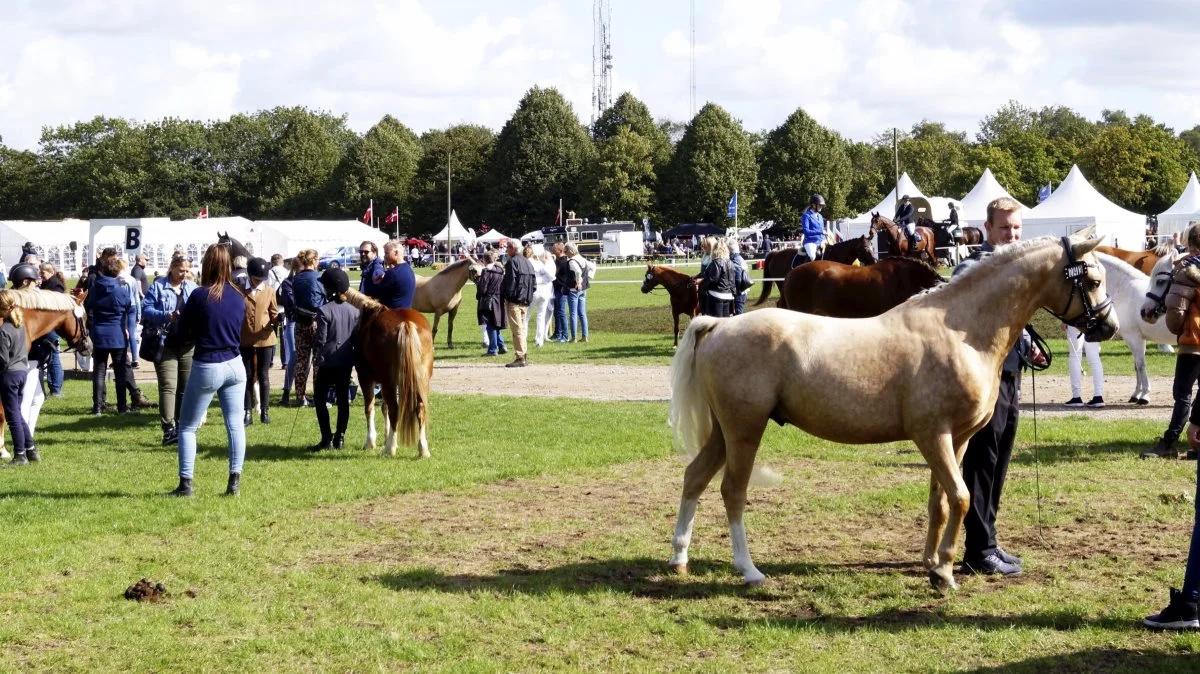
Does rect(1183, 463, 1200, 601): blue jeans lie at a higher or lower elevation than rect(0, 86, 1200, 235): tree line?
lower

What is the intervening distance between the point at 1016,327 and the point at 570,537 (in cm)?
345

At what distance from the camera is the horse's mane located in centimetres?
1187

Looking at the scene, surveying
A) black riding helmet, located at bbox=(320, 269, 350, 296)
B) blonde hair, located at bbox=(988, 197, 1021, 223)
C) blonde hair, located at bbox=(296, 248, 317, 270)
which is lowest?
black riding helmet, located at bbox=(320, 269, 350, 296)

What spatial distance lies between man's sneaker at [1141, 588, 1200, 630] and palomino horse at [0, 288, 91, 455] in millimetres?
10625

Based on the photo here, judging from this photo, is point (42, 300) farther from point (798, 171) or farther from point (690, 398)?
point (798, 171)

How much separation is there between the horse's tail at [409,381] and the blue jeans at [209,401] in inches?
75.7

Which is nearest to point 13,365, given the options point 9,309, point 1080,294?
point 9,309

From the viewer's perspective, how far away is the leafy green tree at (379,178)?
94.8 metres

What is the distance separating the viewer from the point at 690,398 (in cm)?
711

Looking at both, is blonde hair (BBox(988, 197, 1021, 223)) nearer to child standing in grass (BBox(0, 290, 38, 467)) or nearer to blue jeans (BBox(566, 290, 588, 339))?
child standing in grass (BBox(0, 290, 38, 467))

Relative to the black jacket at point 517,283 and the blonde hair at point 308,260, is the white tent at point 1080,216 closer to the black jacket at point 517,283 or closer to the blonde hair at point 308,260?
the black jacket at point 517,283

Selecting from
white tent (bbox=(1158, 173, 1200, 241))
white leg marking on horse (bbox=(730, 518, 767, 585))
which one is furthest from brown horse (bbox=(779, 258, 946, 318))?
white tent (bbox=(1158, 173, 1200, 241))

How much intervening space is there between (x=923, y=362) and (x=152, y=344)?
10.7 metres

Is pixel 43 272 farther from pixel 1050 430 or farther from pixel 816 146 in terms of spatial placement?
pixel 816 146
